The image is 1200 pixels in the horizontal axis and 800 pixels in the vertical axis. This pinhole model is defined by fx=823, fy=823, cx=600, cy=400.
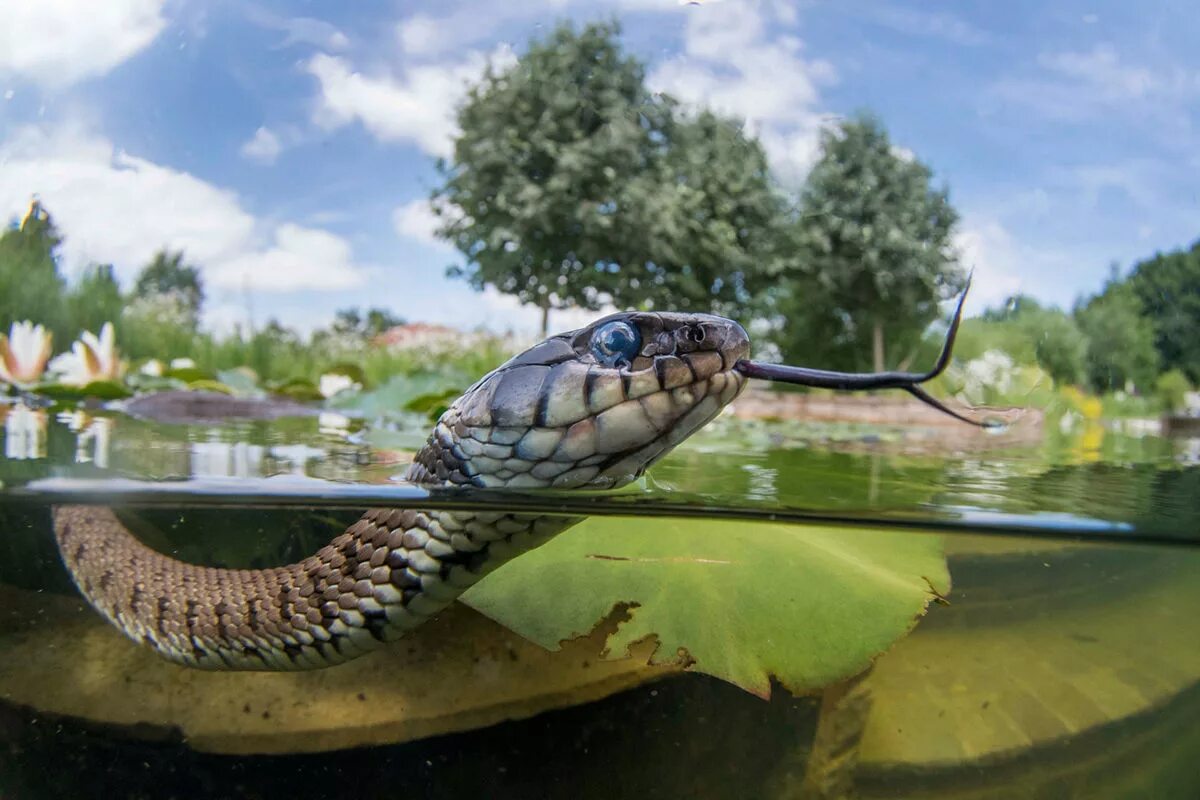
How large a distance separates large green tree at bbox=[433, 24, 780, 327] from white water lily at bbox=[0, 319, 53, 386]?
137cm

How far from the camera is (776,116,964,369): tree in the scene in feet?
9.23

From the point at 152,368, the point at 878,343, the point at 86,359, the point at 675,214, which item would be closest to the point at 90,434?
the point at 86,359

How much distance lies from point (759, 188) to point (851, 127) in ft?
1.60

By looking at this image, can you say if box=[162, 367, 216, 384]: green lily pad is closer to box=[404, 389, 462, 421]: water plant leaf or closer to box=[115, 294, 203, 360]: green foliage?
box=[115, 294, 203, 360]: green foliage

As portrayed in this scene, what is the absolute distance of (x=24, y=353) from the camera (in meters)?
2.75

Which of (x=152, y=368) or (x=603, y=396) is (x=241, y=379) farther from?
(x=603, y=396)

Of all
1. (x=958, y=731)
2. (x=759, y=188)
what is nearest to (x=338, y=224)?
(x=759, y=188)

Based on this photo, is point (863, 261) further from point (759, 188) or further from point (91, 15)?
point (91, 15)

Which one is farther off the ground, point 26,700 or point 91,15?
point 91,15

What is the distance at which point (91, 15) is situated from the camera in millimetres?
2256

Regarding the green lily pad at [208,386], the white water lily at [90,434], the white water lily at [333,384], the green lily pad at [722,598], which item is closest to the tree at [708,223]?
the white water lily at [333,384]

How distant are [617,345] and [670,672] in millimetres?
564

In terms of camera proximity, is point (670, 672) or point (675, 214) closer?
point (670, 672)

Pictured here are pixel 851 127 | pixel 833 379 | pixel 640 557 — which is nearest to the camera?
pixel 833 379
